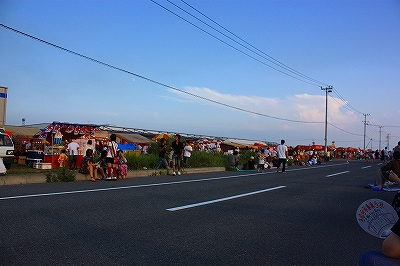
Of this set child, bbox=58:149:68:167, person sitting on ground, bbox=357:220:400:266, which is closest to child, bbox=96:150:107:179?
child, bbox=58:149:68:167

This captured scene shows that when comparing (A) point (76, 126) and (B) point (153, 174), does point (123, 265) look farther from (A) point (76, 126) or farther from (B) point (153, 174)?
(A) point (76, 126)

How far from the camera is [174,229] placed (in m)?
5.89

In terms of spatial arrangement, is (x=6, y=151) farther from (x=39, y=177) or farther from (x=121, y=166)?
(x=121, y=166)

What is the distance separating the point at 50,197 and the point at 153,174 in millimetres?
8247

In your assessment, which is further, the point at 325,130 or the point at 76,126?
the point at 325,130

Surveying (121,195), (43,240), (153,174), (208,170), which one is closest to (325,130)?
(208,170)

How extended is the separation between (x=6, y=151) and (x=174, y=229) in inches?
521

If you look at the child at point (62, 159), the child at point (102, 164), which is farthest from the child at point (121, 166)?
the child at point (62, 159)

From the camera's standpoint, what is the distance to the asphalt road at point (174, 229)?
178 inches

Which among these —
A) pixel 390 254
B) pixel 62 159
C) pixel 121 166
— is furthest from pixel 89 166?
pixel 390 254

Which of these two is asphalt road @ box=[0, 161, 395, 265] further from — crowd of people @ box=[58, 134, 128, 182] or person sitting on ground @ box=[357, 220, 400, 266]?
crowd of people @ box=[58, 134, 128, 182]

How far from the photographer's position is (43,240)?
4.98 metres

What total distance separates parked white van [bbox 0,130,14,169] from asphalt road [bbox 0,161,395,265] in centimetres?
687

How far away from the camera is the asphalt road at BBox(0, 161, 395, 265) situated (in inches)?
178
